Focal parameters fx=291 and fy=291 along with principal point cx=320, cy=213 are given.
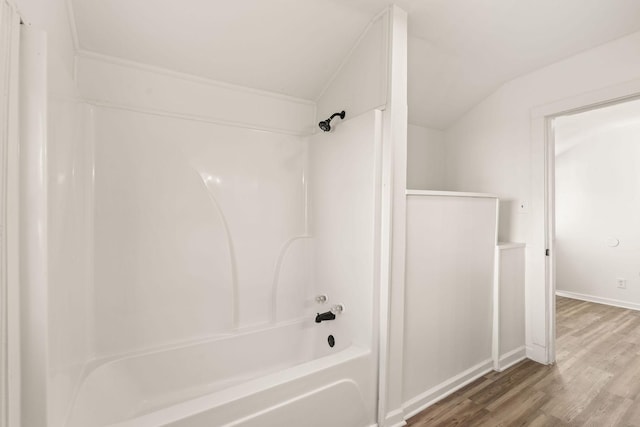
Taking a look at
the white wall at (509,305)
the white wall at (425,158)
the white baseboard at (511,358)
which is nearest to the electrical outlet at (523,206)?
the white wall at (509,305)

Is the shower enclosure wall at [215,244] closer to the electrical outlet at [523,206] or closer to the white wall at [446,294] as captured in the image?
the white wall at [446,294]

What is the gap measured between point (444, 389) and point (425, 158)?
1.99 meters

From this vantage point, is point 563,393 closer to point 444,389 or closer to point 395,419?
point 444,389

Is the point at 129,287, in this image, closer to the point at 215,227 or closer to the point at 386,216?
the point at 215,227

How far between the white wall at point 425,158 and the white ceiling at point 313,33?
26.0 inches

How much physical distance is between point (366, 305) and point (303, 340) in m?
0.71

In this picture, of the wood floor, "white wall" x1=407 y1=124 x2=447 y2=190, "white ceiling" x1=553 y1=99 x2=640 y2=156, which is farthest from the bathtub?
"white ceiling" x1=553 y1=99 x2=640 y2=156

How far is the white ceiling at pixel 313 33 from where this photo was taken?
4.96ft

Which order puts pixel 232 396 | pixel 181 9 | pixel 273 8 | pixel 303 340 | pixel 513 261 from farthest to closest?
pixel 513 261 < pixel 303 340 < pixel 273 8 < pixel 181 9 < pixel 232 396

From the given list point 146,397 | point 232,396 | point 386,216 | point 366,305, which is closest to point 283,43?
point 386,216

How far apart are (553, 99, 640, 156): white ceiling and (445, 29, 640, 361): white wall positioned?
727 millimetres

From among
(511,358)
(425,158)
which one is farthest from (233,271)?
(511,358)

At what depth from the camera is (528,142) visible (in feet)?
7.91

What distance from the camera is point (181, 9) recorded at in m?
1.50
